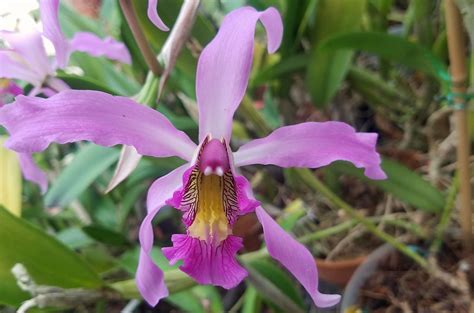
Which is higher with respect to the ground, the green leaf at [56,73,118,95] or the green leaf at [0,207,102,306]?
the green leaf at [56,73,118,95]

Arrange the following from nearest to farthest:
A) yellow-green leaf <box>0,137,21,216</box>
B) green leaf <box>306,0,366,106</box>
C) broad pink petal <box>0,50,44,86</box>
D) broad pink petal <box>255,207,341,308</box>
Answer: broad pink petal <box>255,207,341,308</box>
broad pink petal <box>0,50,44,86</box>
yellow-green leaf <box>0,137,21,216</box>
green leaf <box>306,0,366,106</box>

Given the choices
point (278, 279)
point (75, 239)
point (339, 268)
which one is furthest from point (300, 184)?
point (75, 239)

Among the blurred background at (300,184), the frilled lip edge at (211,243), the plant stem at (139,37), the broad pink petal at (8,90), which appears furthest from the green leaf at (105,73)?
the frilled lip edge at (211,243)

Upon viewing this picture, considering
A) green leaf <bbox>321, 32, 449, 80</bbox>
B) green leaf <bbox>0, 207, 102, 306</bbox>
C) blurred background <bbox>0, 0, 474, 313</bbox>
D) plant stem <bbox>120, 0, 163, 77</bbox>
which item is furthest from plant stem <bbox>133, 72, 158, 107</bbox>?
green leaf <bbox>321, 32, 449, 80</bbox>

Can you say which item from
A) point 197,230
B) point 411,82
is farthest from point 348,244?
point 197,230

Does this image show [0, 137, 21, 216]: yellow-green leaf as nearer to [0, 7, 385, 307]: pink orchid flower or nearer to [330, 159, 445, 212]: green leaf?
[0, 7, 385, 307]: pink orchid flower

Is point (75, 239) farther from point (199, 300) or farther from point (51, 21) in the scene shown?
point (51, 21)
